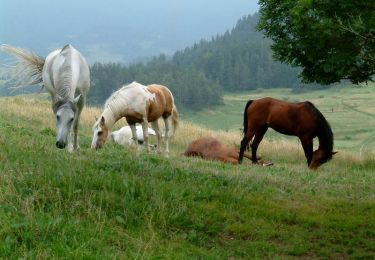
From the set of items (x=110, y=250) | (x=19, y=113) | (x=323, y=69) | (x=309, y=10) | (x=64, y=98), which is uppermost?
(x=309, y=10)

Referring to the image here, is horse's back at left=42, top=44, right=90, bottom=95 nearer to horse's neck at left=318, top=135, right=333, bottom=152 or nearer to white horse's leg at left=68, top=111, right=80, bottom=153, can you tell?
white horse's leg at left=68, top=111, right=80, bottom=153

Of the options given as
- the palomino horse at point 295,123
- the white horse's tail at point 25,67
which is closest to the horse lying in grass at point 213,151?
the palomino horse at point 295,123

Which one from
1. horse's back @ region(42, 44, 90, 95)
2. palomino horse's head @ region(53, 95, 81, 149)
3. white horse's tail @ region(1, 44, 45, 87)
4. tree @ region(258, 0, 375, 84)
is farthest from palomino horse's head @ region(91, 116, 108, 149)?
tree @ region(258, 0, 375, 84)

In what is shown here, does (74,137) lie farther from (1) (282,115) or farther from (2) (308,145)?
(2) (308,145)

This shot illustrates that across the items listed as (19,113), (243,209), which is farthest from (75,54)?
(19,113)

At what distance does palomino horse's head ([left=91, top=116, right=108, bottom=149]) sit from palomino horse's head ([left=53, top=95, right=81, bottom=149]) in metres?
4.64

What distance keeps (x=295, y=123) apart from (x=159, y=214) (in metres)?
9.58

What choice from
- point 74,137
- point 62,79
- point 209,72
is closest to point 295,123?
point 74,137

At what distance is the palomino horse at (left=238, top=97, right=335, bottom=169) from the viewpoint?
15.1 meters

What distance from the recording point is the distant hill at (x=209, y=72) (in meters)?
113

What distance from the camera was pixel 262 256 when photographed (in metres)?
6.26

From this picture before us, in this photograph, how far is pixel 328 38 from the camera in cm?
708

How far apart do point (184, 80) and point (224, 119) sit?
16856 mm

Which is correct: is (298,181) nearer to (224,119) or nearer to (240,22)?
(224,119)
